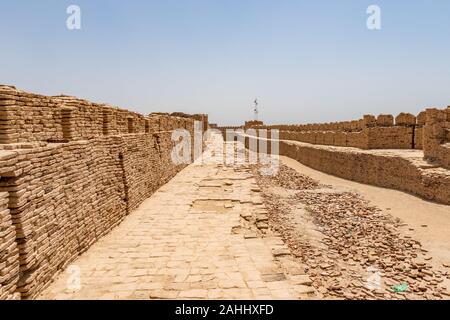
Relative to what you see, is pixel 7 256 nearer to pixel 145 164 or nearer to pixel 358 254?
pixel 145 164

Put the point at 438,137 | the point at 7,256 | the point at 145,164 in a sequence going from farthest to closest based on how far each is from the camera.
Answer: the point at 438,137
the point at 145,164
the point at 7,256

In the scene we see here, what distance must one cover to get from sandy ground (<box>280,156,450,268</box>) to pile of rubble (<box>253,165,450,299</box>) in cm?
32

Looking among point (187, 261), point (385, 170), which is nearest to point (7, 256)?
point (187, 261)

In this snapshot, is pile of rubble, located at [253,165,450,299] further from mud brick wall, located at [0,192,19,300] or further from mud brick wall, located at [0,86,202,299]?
mud brick wall, located at [0,192,19,300]

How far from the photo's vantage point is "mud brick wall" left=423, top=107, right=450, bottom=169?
43.6 ft

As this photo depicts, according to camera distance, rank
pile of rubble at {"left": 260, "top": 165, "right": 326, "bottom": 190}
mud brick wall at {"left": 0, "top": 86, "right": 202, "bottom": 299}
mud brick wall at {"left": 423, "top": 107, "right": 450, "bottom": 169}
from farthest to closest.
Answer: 1. pile of rubble at {"left": 260, "top": 165, "right": 326, "bottom": 190}
2. mud brick wall at {"left": 423, "top": 107, "right": 450, "bottom": 169}
3. mud brick wall at {"left": 0, "top": 86, "right": 202, "bottom": 299}

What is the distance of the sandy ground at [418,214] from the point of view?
326 inches

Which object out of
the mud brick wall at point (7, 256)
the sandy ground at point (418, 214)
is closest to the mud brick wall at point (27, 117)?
the mud brick wall at point (7, 256)

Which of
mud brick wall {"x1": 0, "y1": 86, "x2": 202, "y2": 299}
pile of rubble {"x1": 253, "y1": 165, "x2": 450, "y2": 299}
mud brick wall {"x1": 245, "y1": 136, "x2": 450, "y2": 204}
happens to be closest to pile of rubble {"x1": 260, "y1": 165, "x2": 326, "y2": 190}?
mud brick wall {"x1": 245, "y1": 136, "x2": 450, "y2": 204}

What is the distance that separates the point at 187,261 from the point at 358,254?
4.70 meters

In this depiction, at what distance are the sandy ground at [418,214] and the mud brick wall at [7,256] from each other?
801cm

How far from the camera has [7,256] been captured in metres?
3.70

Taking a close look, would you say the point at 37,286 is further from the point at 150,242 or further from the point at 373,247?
the point at 373,247
